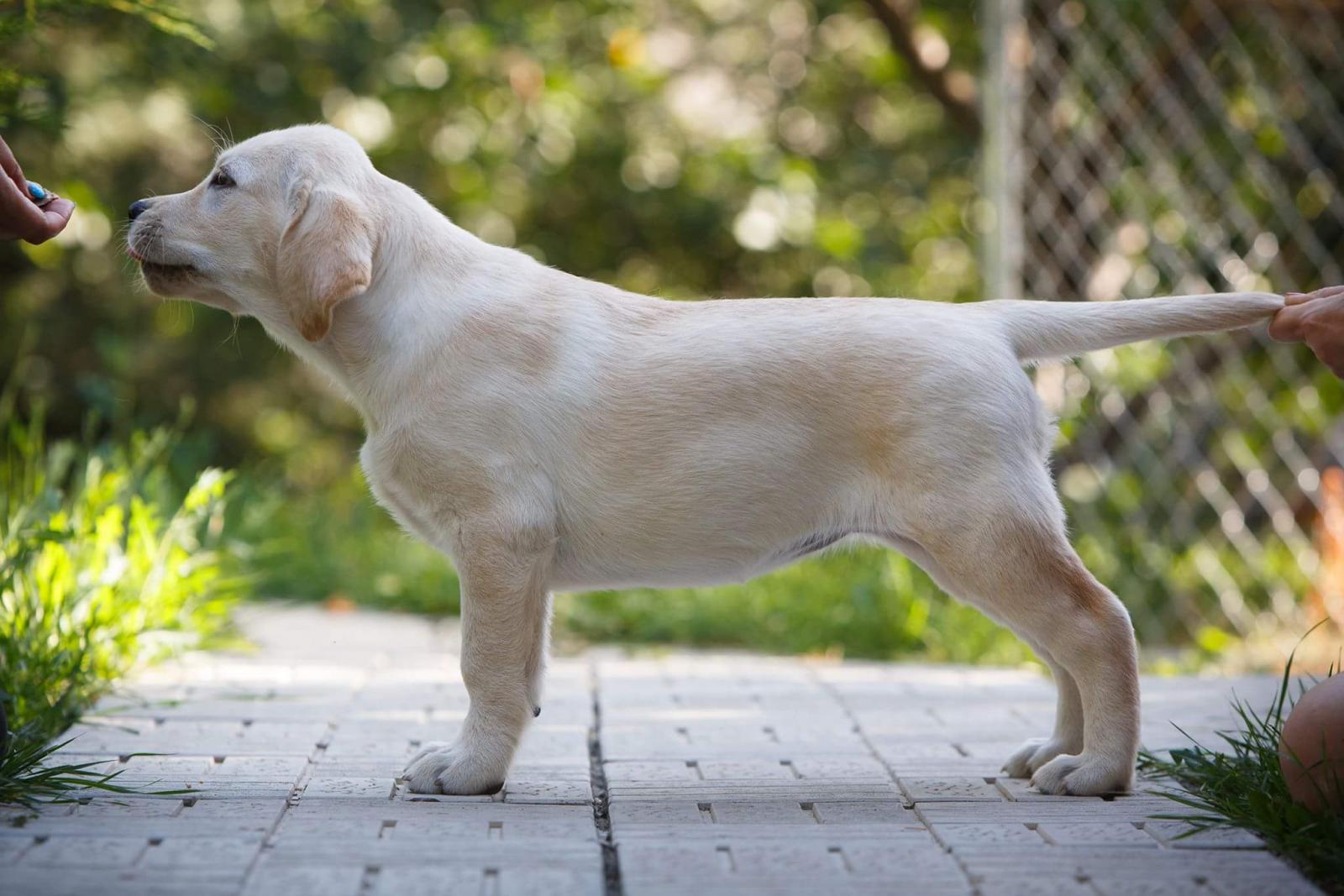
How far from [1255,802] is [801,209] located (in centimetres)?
609

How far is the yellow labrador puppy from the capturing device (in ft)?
9.96

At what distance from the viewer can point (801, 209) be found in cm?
844

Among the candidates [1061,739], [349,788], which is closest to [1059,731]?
[1061,739]

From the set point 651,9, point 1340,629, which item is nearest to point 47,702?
point 1340,629

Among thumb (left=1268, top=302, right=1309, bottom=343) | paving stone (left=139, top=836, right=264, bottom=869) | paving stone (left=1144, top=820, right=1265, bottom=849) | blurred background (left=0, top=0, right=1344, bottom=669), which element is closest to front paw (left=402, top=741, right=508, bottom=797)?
paving stone (left=139, top=836, right=264, bottom=869)

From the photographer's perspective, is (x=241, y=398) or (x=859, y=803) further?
(x=241, y=398)

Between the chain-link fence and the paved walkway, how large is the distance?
2.34 m

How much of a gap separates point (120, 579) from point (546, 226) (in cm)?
541

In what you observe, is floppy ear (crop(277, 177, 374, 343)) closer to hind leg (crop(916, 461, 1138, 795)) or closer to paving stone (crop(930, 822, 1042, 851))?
hind leg (crop(916, 461, 1138, 795))

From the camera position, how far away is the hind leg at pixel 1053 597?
2.99m

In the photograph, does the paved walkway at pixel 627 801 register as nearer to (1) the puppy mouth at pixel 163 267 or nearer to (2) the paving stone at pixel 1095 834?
(2) the paving stone at pixel 1095 834

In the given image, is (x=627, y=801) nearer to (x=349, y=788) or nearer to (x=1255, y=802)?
(x=349, y=788)

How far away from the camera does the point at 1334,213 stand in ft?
21.5

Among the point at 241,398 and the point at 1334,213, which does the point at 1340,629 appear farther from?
the point at 241,398
